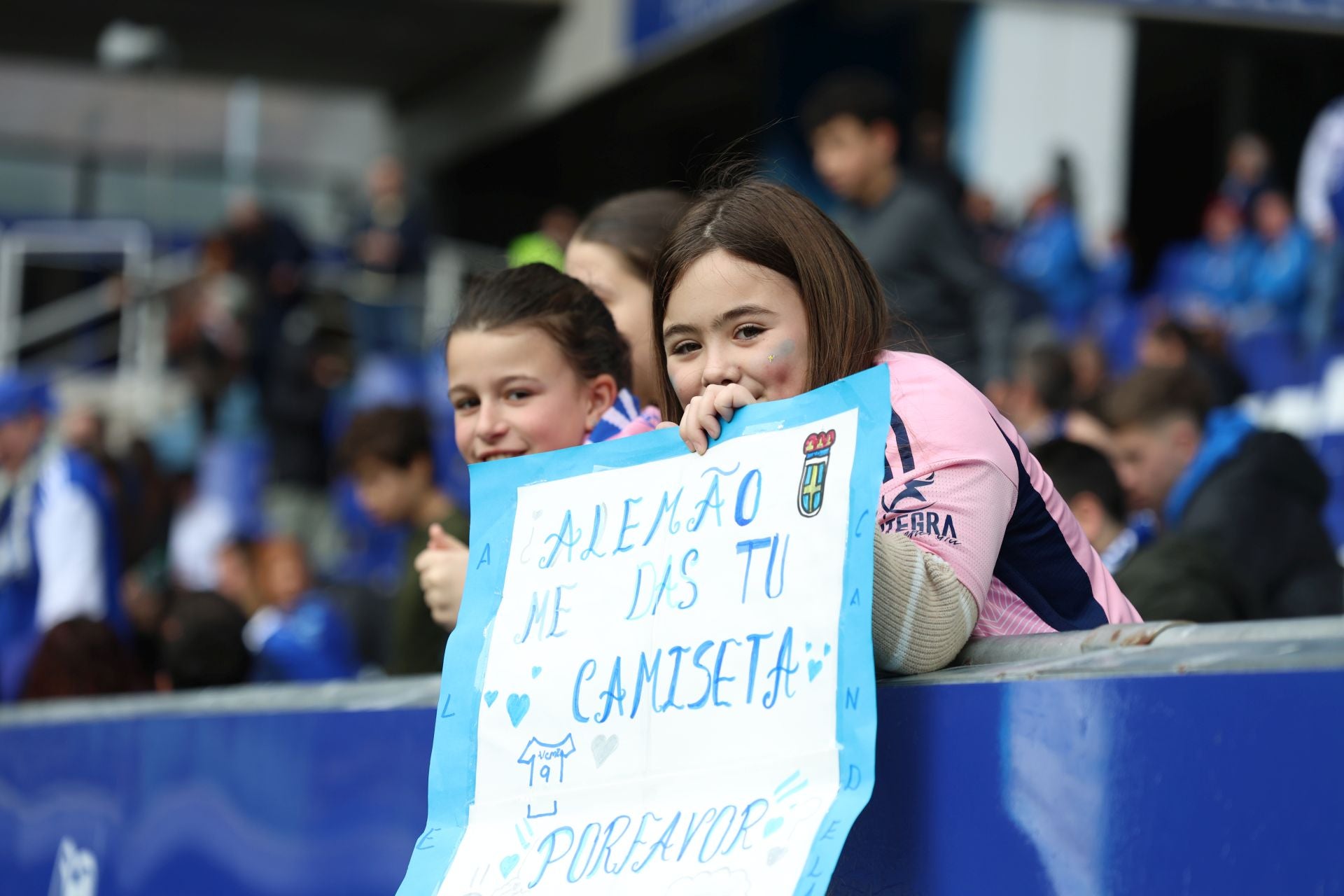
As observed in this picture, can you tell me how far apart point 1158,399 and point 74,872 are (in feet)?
10.3

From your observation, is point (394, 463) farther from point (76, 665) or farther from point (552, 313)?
point (552, 313)

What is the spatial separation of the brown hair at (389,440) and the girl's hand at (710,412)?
325cm

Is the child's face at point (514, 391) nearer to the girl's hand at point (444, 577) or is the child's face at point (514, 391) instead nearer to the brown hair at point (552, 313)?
the brown hair at point (552, 313)

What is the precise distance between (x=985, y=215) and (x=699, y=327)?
9986 mm

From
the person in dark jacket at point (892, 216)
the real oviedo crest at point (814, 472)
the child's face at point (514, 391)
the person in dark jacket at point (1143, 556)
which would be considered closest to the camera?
A: the real oviedo crest at point (814, 472)

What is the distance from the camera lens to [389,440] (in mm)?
5297

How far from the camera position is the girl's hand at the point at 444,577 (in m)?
2.89

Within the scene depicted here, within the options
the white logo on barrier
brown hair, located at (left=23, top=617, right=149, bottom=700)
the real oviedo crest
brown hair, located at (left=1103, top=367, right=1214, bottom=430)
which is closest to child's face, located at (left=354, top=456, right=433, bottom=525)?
brown hair, located at (left=23, top=617, right=149, bottom=700)

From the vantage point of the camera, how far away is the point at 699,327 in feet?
7.52

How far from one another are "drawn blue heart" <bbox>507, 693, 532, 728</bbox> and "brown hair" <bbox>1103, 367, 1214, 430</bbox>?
3.39 metres

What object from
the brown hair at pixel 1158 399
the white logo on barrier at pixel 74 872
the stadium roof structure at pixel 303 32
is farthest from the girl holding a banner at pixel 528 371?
the stadium roof structure at pixel 303 32

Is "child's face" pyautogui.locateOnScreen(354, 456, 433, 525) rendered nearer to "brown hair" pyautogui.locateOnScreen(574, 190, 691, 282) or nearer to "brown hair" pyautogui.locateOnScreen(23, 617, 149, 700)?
"brown hair" pyautogui.locateOnScreen(23, 617, 149, 700)

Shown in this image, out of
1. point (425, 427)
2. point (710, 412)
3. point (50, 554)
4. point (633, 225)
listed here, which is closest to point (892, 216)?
point (425, 427)

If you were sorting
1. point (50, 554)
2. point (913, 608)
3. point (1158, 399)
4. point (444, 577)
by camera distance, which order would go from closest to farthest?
1. point (913, 608)
2. point (444, 577)
3. point (1158, 399)
4. point (50, 554)
